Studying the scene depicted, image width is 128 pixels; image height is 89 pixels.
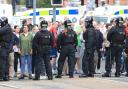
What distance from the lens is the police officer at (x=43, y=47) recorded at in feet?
67.5

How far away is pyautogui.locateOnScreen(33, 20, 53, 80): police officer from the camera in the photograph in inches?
810

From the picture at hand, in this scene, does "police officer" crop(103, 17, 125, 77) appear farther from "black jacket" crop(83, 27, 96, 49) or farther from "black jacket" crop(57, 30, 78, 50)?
"black jacket" crop(57, 30, 78, 50)

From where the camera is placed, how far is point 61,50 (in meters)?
21.3

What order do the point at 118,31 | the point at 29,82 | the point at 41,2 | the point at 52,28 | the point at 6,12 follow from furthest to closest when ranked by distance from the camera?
the point at 41,2 < the point at 6,12 < the point at 52,28 < the point at 118,31 < the point at 29,82

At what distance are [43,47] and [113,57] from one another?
8.40 feet

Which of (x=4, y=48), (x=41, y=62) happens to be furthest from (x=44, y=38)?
(x=4, y=48)

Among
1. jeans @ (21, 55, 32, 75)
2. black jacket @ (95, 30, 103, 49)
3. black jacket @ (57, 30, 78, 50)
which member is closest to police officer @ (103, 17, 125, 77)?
black jacket @ (95, 30, 103, 49)

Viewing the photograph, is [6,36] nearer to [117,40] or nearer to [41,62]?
[41,62]

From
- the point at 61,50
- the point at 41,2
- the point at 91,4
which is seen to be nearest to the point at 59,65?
the point at 61,50

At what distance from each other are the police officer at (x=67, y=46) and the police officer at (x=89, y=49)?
0.42m

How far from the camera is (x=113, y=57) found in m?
21.7

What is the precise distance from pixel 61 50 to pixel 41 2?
53.3m

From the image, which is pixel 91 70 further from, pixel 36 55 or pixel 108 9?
pixel 108 9

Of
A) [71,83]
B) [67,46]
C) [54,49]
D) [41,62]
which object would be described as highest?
[67,46]
